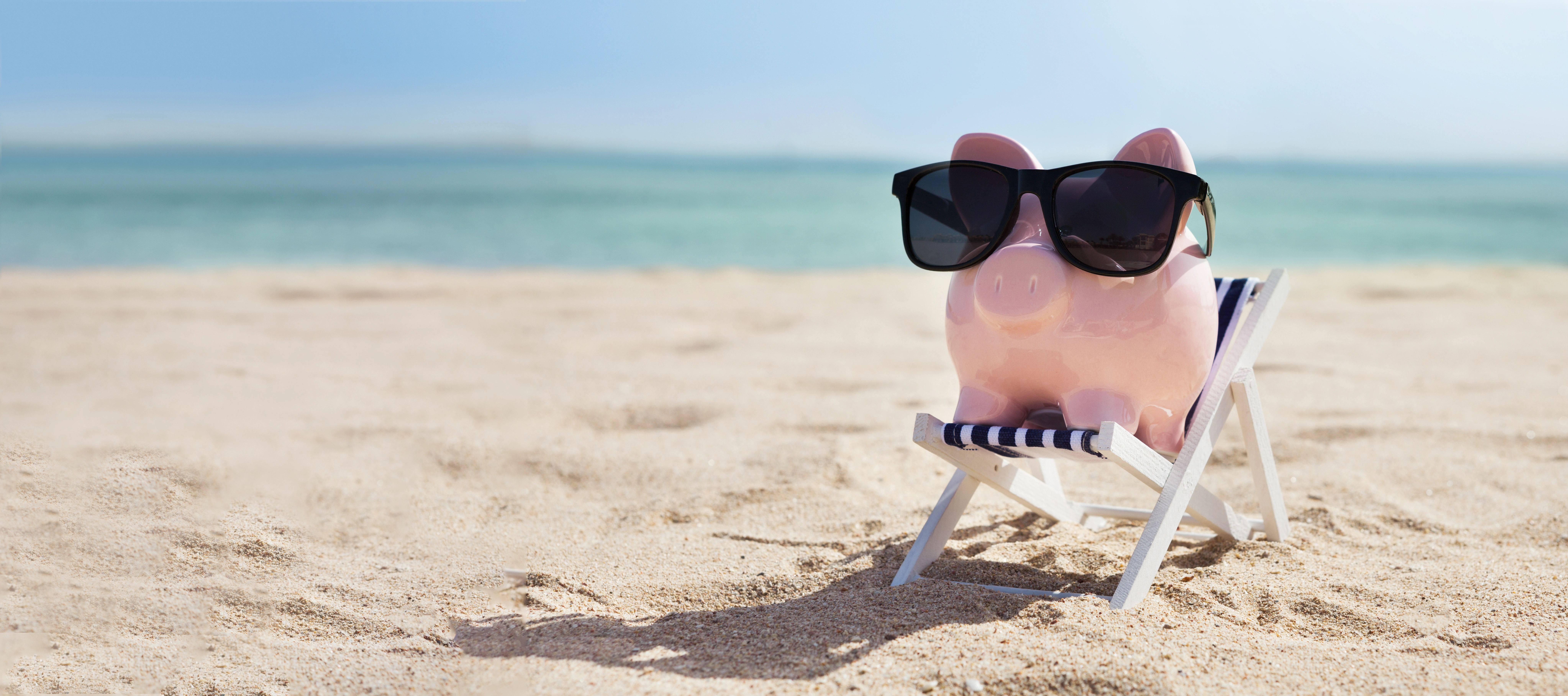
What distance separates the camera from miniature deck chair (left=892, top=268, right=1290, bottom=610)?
2656 mm

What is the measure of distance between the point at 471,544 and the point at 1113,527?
2246 millimetres

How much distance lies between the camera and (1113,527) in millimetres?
3795

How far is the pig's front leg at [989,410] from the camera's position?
279 centimetres

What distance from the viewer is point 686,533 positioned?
376cm

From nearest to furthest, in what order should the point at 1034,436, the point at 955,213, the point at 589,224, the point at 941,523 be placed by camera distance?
the point at 1034,436 < the point at 955,213 < the point at 941,523 < the point at 589,224

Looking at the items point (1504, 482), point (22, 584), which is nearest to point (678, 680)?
point (22, 584)

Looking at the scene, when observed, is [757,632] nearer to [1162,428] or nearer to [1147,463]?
[1147,463]

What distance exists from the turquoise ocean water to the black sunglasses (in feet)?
49.0

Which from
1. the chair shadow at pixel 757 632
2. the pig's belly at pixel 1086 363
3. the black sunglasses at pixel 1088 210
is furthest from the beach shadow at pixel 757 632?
the black sunglasses at pixel 1088 210

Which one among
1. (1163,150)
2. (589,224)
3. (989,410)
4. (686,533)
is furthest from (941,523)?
(589,224)

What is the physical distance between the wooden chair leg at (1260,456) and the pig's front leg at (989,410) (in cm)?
77

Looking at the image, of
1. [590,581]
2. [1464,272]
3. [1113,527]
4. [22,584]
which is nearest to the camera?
[22,584]

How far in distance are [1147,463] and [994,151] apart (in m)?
0.90

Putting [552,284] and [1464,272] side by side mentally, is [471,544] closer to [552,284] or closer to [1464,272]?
[552,284]
